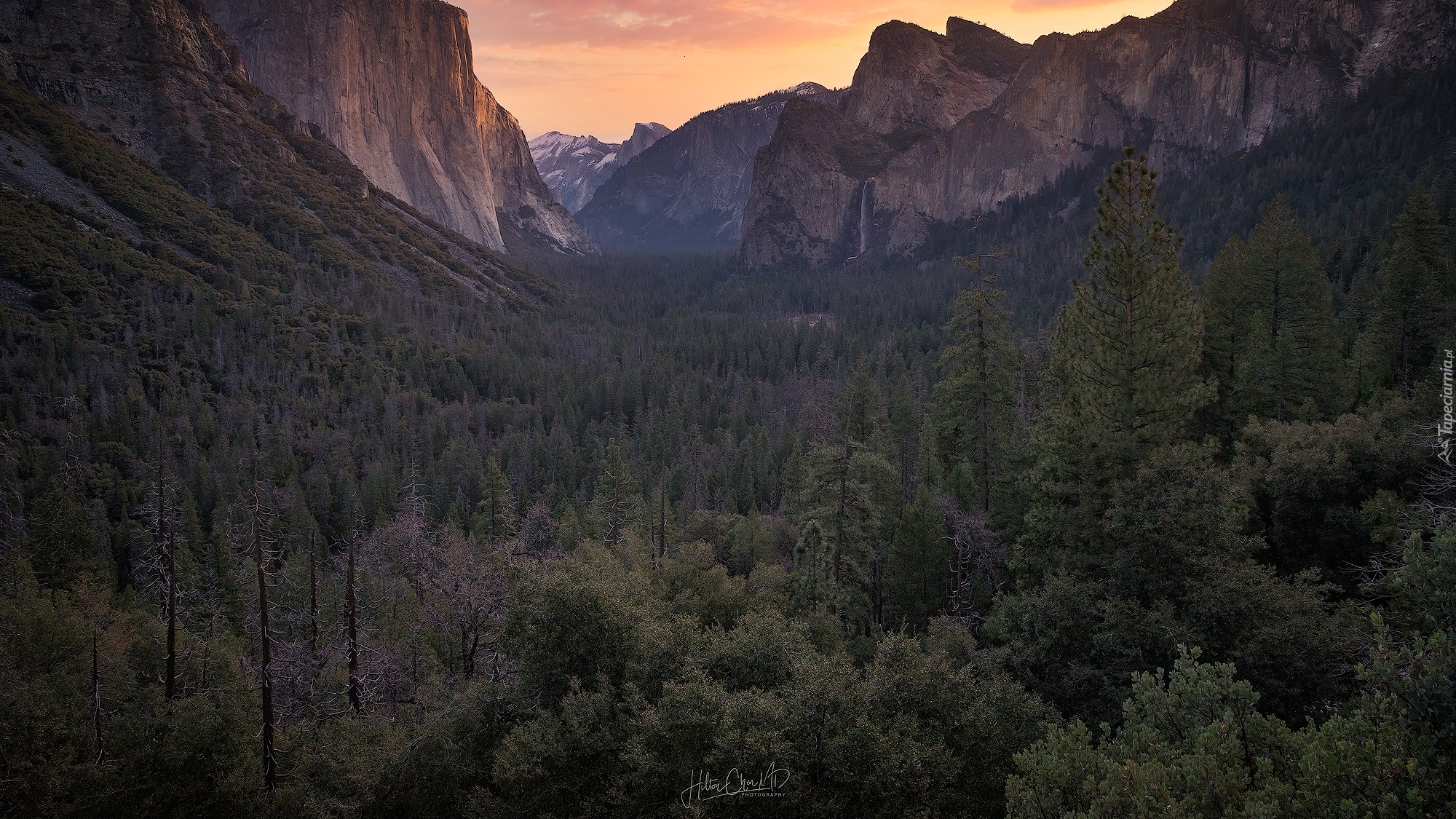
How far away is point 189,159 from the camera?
467 ft

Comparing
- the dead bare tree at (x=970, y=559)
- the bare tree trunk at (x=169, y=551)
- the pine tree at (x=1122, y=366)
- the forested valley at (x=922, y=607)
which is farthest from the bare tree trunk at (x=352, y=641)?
the pine tree at (x=1122, y=366)

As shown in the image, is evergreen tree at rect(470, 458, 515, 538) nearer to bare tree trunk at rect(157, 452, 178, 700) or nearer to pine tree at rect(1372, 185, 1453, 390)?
bare tree trunk at rect(157, 452, 178, 700)

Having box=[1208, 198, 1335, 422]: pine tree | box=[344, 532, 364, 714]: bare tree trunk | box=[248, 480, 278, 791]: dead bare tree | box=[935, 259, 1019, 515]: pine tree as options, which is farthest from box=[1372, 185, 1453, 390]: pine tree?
box=[248, 480, 278, 791]: dead bare tree

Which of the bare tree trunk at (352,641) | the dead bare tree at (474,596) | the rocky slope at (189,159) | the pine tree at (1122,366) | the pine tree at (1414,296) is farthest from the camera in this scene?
the rocky slope at (189,159)

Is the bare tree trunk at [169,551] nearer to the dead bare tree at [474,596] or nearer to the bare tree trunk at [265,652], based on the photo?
the bare tree trunk at [265,652]

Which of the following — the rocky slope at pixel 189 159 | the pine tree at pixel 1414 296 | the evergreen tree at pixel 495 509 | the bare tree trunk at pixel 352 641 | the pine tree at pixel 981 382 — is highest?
the rocky slope at pixel 189 159

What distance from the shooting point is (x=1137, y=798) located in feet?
31.3

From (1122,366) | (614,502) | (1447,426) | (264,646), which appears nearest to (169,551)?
(264,646)

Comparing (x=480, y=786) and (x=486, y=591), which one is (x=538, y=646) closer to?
(x=480, y=786)

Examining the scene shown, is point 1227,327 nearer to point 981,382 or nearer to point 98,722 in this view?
point 981,382

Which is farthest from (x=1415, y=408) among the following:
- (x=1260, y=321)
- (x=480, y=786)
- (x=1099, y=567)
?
(x=480, y=786)

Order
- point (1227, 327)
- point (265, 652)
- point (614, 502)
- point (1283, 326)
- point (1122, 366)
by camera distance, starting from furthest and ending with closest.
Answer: point (614, 502) → point (1227, 327) → point (1283, 326) → point (1122, 366) → point (265, 652)

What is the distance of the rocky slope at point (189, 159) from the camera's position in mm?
121125

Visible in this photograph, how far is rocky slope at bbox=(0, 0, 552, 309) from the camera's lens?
12112 cm
